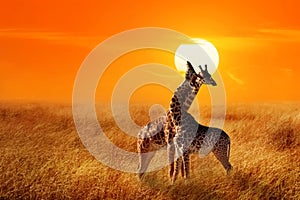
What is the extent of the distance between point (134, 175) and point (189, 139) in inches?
70.2

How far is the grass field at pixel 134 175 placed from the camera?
41.6 feet

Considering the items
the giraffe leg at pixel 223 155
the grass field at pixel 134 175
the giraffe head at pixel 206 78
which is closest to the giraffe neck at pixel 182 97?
the giraffe head at pixel 206 78

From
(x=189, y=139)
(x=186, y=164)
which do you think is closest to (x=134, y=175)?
(x=186, y=164)

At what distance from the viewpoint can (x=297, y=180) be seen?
1299 cm

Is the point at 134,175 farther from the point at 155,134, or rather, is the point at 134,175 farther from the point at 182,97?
the point at 182,97

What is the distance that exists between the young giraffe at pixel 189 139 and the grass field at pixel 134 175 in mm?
440

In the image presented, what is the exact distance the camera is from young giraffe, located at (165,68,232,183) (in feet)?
42.1

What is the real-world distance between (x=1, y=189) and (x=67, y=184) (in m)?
1.74

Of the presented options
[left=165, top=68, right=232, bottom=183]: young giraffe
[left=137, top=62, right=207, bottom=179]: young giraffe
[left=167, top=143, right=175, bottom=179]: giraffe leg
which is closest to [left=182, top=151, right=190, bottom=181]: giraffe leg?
[left=165, top=68, right=232, bottom=183]: young giraffe

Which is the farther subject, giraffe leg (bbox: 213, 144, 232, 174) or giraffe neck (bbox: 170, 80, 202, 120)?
giraffe leg (bbox: 213, 144, 232, 174)

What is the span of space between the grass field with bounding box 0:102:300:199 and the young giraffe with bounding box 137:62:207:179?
47 centimetres

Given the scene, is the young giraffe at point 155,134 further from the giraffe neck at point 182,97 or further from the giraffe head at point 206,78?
the giraffe head at point 206,78

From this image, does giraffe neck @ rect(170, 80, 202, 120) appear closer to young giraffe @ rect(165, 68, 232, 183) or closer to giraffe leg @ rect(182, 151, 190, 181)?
young giraffe @ rect(165, 68, 232, 183)

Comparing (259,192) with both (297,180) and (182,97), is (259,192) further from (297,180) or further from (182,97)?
(182,97)
